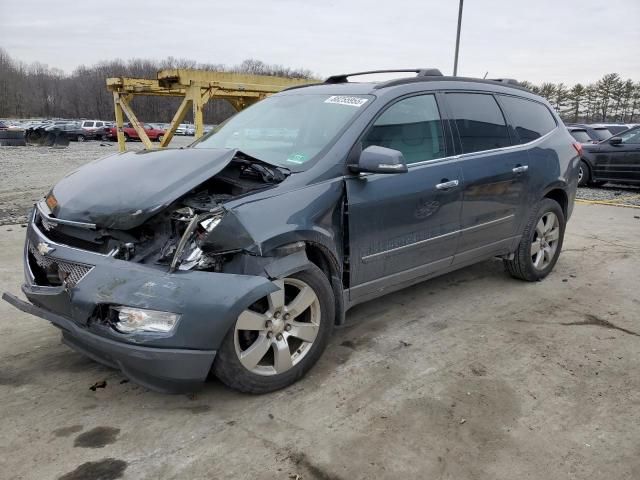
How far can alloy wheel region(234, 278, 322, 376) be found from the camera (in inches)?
108

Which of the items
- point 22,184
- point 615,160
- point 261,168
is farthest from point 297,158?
point 615,160

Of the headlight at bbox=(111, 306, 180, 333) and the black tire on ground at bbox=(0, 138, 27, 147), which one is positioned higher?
the headlight at bbox=(111, 306, 180, 333)

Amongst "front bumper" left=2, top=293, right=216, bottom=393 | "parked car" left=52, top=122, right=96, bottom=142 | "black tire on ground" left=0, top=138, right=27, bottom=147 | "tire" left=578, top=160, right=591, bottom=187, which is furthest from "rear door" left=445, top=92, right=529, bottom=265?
"parked car" left=52, top=122, right=96, bottom=142

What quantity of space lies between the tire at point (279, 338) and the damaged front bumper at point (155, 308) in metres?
0.14

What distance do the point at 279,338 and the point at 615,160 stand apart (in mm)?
11897

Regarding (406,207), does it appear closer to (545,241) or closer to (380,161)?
(380,161)

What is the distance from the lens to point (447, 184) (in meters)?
3.78

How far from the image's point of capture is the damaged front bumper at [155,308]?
8.07ft

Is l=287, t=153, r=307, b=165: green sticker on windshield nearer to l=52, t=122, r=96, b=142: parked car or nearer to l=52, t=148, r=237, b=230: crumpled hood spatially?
l=52, t=148, r=237, b=230: crumpled hood

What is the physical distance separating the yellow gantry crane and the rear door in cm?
646

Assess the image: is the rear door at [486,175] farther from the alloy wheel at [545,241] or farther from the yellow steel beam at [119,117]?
the yellow steel beam at [119,117]

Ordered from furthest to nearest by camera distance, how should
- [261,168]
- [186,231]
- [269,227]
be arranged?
[261,168]
[269,227]
[186,231]

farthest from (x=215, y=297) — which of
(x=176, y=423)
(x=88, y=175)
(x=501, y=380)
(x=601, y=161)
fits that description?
(x=601, y=161)

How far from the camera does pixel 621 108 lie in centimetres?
5053
